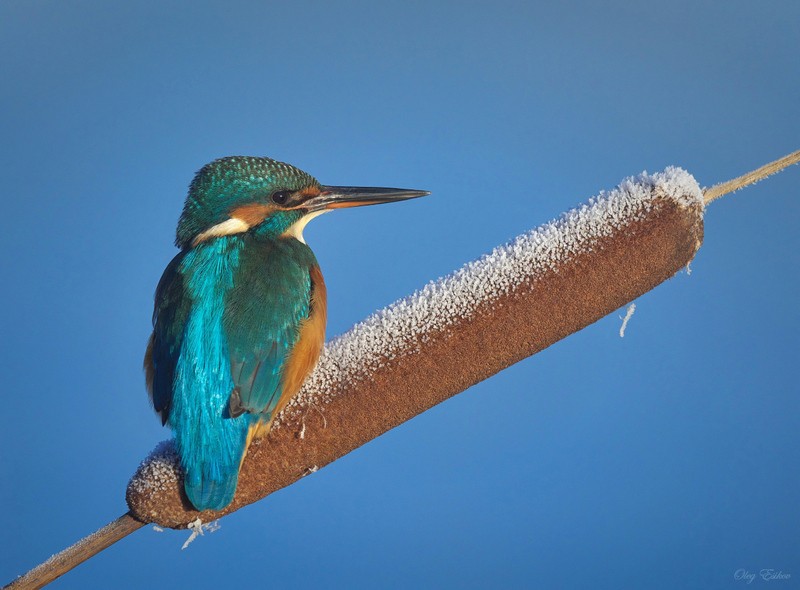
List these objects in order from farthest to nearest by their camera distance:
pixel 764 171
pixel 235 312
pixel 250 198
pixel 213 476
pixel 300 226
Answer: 1. pixel 300 226
2. pixel 250 198
3. pixel 235 312
4. pixel 213 476
5. pixel 764 171

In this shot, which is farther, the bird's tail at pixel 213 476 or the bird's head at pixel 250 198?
the bird's head at pixel 250 198

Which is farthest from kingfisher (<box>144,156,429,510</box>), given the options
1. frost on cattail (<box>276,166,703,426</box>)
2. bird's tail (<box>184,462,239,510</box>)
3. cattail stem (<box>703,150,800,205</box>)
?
cattail stem (<box>703,150,800,205</box>)

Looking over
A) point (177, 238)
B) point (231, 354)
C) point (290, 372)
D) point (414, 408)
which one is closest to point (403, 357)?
point (414, 408)

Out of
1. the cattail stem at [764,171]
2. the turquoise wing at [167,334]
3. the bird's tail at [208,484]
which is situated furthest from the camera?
the turquoise wing at [167,334]

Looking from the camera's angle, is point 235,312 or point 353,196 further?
point 353,196

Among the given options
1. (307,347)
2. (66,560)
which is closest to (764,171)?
(307,347)

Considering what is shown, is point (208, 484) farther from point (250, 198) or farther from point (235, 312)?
point (250, 198)

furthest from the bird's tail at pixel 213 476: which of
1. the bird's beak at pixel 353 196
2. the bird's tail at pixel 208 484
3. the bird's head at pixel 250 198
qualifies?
the bird's beak at pixel 353 196

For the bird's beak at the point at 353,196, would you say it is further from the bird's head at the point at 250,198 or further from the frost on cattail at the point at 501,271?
the frost on cattail at the point at 501,271
